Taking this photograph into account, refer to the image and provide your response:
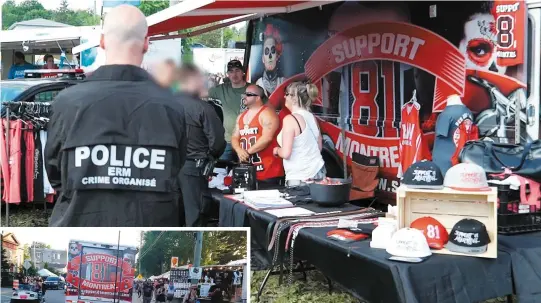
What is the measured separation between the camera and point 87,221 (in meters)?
2.14

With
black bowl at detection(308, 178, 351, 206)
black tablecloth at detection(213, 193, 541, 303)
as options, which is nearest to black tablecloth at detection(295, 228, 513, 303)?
black tablecloth at detection(213, 193, 541, 303)

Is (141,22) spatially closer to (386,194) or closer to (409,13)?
(409,13)

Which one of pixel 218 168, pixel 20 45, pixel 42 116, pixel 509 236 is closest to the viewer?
pixel 509 236

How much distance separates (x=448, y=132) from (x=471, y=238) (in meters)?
2.23

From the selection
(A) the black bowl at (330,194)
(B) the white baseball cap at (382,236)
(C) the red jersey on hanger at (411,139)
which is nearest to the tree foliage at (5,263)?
(B) the white baseball cap at (382,236)

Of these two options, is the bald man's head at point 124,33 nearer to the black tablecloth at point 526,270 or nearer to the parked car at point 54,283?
the parked car at point 54,283

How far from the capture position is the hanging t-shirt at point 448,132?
15.3ft

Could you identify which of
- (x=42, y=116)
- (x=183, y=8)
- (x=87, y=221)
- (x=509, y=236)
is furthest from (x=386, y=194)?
(x=87, y=221)

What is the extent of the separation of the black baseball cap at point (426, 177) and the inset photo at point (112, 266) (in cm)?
131

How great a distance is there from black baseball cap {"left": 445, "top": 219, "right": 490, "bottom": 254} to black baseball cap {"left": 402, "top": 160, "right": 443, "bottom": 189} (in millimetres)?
221

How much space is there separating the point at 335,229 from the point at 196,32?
230 inches

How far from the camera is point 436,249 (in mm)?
2723

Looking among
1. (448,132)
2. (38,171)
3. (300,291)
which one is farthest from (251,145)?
(38,171)

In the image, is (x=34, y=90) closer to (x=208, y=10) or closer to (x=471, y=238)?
(x=208, y=10)
